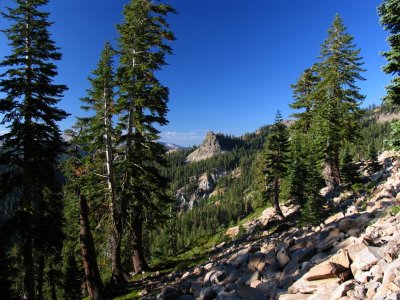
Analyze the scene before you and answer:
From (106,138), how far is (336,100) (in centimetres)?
2333

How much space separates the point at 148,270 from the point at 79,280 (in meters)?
25.0

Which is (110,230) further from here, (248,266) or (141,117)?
(248,266)

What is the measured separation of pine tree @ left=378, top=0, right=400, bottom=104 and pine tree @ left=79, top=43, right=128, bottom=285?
14651 millimetres

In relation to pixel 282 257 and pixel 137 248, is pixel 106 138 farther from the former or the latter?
pixel 282 257

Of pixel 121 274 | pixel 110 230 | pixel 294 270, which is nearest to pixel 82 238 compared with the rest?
pixel 110 230

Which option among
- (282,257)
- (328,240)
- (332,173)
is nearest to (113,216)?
(282,257)

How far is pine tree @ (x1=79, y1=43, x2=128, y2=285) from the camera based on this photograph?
1803 cm

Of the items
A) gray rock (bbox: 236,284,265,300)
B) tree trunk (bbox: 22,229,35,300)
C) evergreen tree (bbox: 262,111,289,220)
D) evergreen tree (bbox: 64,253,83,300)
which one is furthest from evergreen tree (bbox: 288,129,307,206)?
evergreen tree (bbox: 64,253,83,300)

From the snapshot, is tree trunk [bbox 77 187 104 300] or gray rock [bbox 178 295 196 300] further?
tree trunk [bbox 77 187 104 300]

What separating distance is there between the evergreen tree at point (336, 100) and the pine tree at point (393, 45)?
1651 cm

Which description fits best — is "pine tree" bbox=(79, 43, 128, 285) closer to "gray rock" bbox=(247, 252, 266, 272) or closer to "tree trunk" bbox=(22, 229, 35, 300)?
"tree trunk" bbox=(22, 229, 35, 300)

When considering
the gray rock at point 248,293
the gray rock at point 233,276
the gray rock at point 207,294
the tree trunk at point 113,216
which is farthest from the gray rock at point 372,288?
the tree trunk at point 113,216

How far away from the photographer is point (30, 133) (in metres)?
16.5

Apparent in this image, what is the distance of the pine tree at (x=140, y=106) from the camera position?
18797 millimetres
